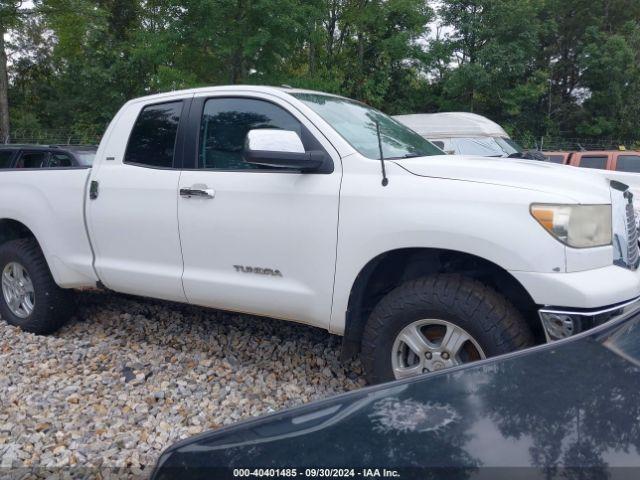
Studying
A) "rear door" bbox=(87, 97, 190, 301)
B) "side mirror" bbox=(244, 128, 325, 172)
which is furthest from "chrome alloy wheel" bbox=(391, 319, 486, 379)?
"rear door" bbox=(87, 97, 190, 301)

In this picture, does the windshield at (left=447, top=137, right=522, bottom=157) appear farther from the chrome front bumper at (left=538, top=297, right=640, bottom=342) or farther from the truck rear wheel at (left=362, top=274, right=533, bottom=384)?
the chrome front bumper at (left=538, top=297, right=640, bottom=342)

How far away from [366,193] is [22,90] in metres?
31.8

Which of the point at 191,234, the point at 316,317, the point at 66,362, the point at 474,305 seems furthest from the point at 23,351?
the point at 474,305

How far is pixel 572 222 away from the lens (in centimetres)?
275

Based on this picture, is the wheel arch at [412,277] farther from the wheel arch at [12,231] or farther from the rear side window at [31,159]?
the rear side window at [31,159]

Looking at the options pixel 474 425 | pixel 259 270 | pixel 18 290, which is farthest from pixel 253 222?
pixel 18 290

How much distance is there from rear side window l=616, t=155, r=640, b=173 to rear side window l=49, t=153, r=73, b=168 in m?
10.0

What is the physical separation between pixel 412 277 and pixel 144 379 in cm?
187

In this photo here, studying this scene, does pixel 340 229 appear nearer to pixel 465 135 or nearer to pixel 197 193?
pixel 197 193

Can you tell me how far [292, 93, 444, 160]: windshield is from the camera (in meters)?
3.54

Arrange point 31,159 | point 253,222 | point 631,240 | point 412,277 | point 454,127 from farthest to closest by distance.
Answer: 1. point 454,127
2. point 31,159
3. point 253,222
4. point 412,277
5. point 631,240

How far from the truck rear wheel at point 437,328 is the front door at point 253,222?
37cm

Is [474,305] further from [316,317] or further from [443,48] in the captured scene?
[443,48]

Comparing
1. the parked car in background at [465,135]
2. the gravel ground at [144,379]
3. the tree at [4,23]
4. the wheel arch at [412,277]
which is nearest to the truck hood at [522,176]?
the wheel arch at [412,277]
